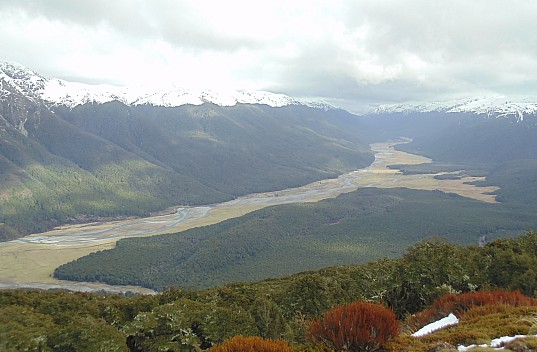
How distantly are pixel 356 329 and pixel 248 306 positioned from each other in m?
→ 24.0

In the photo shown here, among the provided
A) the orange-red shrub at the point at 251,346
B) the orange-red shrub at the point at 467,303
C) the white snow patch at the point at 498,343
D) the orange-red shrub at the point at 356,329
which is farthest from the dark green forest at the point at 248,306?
the orange-red shrub at the point at 251,346

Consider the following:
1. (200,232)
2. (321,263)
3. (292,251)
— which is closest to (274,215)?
(200,232)

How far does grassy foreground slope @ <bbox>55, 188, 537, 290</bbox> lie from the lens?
11562cm

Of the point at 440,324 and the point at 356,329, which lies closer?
the point at 356,329

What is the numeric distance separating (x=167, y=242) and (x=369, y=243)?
223ft

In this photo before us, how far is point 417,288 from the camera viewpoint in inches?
1321

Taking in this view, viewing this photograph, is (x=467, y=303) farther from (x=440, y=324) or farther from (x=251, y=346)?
(x=251, y=346)

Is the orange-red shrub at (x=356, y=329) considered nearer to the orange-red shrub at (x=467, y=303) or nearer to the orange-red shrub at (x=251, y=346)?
the orange-red shrub at (x=251, y=346)

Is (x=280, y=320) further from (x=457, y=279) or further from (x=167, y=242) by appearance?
(x=167, y=242)

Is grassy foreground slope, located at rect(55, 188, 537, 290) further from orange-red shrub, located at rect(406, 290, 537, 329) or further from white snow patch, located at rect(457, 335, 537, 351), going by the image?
white snow patch, located at rect(457, 335, 537, 351)

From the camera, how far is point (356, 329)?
1245 cm

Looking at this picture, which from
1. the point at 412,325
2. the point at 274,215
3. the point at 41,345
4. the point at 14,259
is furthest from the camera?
the point at 274,215

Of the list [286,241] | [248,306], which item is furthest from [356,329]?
[286,241]

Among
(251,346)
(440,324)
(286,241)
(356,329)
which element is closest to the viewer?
(251,346)
